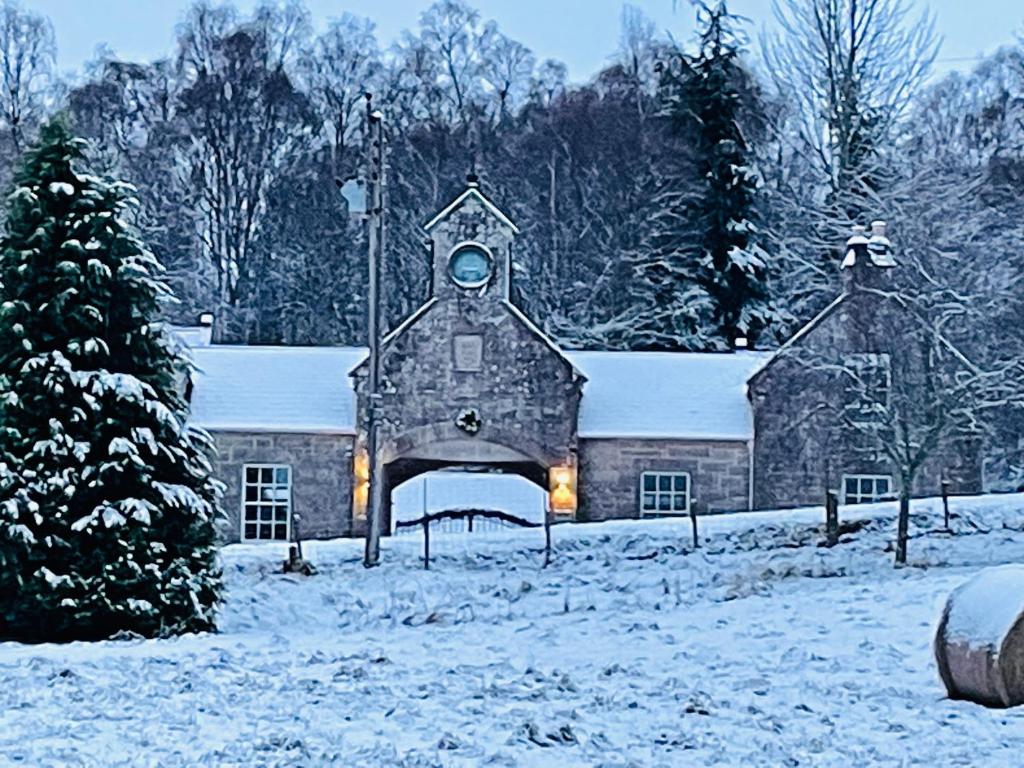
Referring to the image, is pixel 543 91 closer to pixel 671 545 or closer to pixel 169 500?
pixel 671 545

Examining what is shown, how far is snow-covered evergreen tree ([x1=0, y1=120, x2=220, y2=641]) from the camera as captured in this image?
12.8 m

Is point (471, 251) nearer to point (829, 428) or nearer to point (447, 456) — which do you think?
point (447, 456)

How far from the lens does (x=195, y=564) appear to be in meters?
13.5

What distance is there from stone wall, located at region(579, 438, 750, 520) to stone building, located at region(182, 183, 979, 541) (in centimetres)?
2

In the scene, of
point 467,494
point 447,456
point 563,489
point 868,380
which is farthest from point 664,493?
point 467,494

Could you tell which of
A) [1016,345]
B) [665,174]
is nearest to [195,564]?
[1016,345]

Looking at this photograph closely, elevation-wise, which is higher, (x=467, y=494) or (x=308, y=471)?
(x=308, y=471)

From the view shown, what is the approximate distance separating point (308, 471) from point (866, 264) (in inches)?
419

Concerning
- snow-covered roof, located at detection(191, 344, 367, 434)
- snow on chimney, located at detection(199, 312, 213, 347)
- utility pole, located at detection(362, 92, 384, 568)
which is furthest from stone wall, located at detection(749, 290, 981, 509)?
snow on chimney, located at detection(199, 312, 213, 347)

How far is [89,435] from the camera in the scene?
13.2 meters

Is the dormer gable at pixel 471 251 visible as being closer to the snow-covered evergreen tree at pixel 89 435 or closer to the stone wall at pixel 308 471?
the stone wall at pixel 308 471

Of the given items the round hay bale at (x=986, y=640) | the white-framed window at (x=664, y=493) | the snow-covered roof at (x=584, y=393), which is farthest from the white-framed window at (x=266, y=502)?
the round hay bale at (x=986, y=640)

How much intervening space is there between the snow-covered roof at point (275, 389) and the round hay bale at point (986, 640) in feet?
54.4

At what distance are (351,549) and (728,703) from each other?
11888 millimetres
